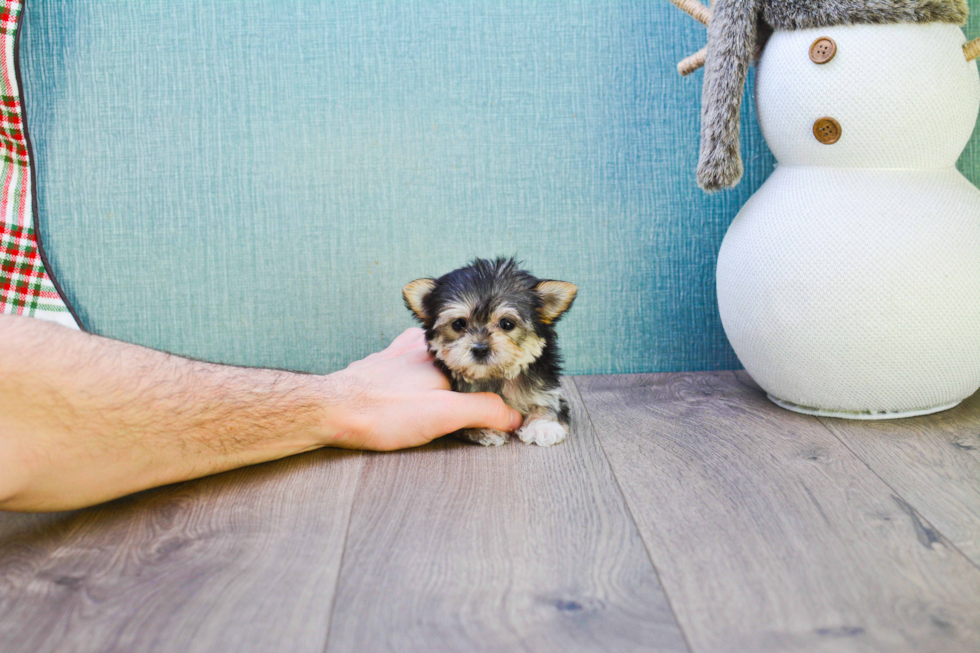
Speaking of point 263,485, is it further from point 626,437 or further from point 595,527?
point 626,437

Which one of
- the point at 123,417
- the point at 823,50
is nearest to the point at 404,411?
the point at 123,417

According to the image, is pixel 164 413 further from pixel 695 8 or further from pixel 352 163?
pixel 695 8

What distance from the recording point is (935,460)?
148 cm

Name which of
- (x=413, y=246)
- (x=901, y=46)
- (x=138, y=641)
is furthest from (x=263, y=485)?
(x=901, y=46)

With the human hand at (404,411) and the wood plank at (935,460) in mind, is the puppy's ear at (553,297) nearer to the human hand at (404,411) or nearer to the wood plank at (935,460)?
the human hand at (404,411)

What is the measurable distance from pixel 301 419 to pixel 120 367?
1.20 feet

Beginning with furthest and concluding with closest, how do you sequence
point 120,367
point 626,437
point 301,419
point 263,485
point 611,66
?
point 611,66 → point 626,437 → point 301,419 → point 263,485 → point 120,367

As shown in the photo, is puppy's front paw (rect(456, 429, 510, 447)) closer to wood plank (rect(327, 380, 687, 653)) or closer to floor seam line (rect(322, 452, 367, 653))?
wood plank (rect(327, 380, 687, 653))

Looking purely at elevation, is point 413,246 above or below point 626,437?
above

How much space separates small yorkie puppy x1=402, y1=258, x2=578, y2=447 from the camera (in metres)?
1.66

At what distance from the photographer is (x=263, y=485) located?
57.0 inches

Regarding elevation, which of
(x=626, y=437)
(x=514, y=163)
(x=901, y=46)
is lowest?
(x=626, y=437)

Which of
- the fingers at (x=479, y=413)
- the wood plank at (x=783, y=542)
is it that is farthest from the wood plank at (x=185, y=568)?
the wood plank at (x=783, y=542)

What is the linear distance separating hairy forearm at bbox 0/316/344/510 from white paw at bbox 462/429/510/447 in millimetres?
295
